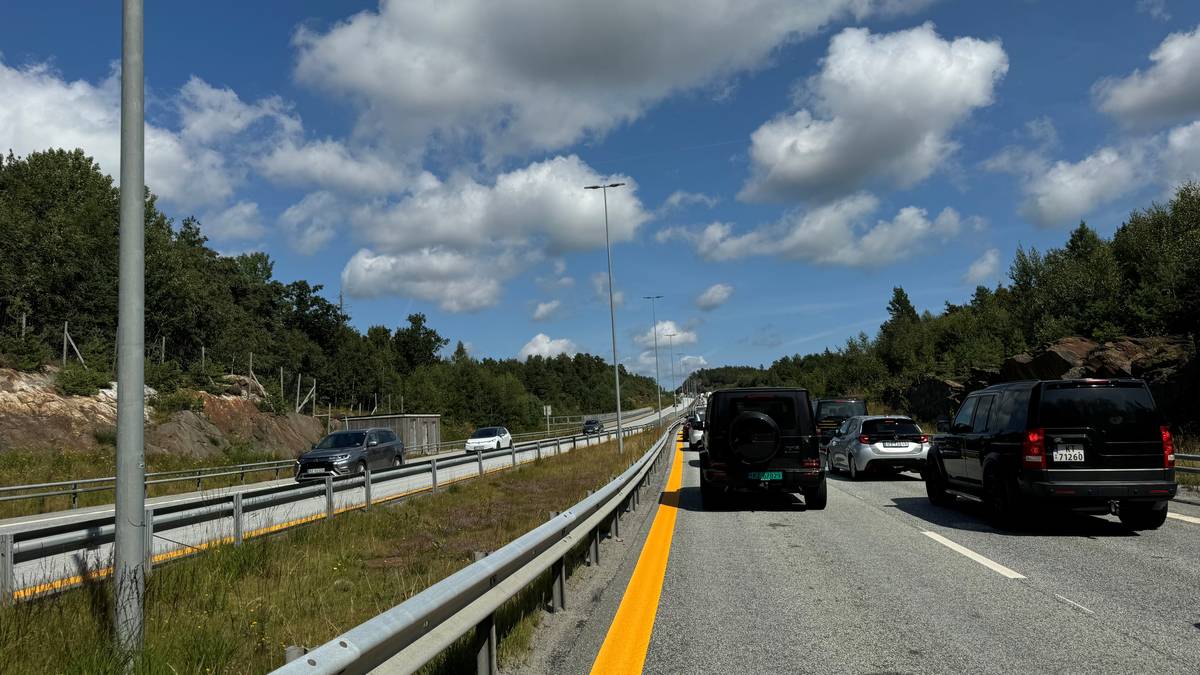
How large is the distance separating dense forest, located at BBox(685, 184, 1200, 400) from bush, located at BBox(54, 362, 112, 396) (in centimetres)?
4678

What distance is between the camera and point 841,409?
29000mm

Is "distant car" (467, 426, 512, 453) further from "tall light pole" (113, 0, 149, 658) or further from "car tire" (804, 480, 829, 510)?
"tall light pole" (113, 0, 149, 658)

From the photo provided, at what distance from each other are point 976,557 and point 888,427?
443 inches

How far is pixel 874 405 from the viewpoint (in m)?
67.9

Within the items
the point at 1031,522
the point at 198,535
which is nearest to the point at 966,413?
the point at 1031,522

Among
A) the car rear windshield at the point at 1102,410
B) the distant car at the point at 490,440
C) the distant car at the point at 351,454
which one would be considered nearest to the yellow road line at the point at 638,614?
the car rear windshield at the point at 1102,410

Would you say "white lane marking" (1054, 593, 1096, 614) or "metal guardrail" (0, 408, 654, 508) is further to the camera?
"metal guardrail" (0, 408, 654, 508)

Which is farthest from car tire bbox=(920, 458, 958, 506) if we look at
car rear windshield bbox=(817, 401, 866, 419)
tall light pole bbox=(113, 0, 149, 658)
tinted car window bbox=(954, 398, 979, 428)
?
car rear windshield bbox=(817, 401, 866, 419)

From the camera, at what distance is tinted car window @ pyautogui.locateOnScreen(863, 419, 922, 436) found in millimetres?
19375

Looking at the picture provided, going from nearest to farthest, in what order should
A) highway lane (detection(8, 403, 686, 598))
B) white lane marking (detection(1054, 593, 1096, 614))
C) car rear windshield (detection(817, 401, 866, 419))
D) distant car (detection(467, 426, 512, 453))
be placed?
white lane marking (detection(1054, 593, 1096, 614))
highway lane (detection(8, 403, 686, 598))
car rear windshield (detection(817, 401, 866, 419))
distant car (detection(467, 426, 512, 453))

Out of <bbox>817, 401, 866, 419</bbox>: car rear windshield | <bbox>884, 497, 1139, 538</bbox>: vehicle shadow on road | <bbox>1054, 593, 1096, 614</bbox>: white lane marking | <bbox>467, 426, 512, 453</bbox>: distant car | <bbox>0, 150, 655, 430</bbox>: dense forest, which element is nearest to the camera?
<bbox>1054, 593, 1096, 614</bbox>: white lane marking

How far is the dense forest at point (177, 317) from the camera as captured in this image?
156 ft

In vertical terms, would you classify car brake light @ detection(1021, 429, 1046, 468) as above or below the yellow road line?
above

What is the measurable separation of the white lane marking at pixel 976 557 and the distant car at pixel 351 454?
15.4m
